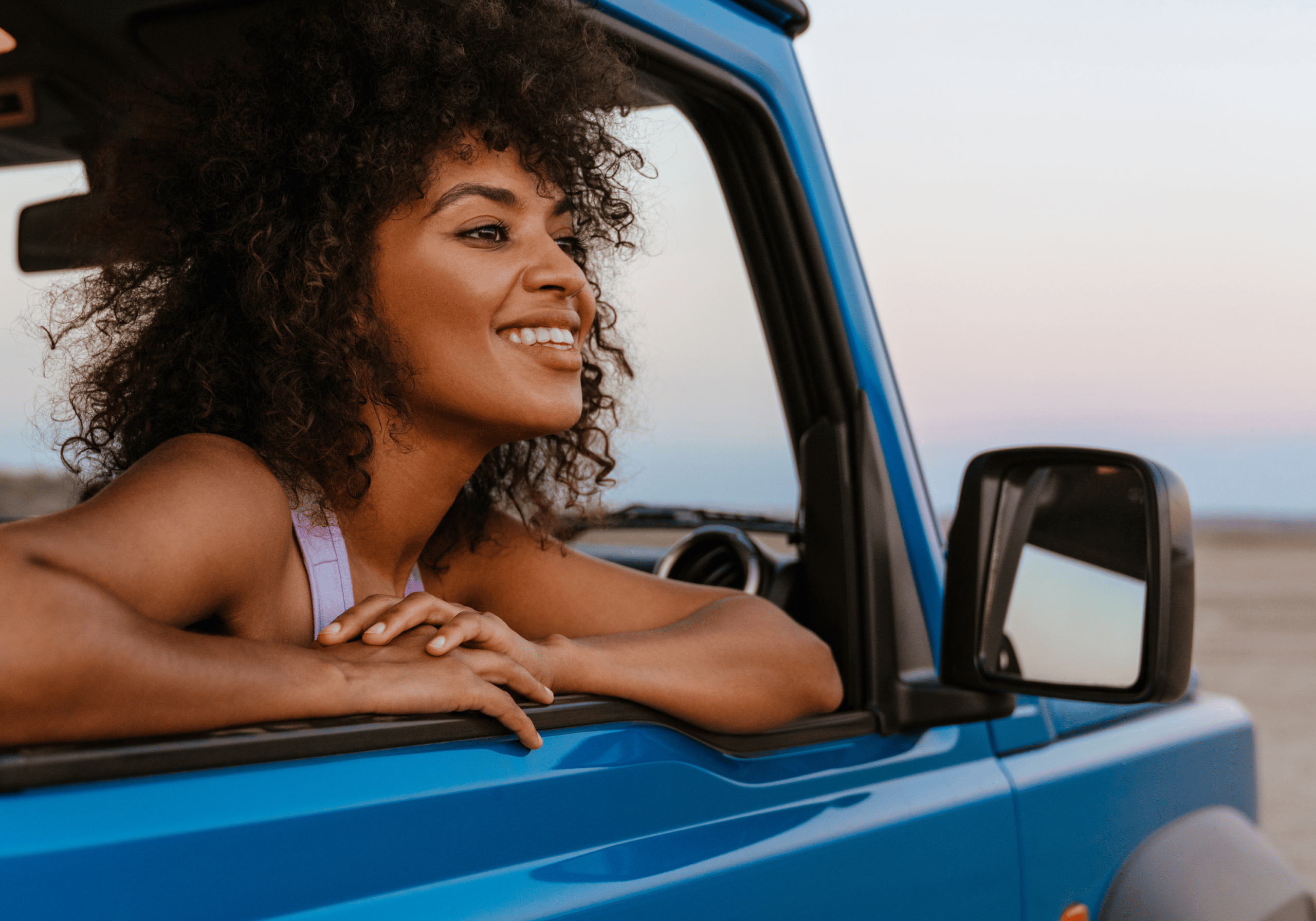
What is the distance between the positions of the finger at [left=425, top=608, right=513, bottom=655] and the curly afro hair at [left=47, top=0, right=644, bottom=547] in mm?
335

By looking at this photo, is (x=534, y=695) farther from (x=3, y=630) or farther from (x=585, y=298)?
(x=585, y=298)

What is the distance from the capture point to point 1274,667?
12.3m

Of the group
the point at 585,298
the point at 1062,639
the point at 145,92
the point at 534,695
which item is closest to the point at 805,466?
the point at 585,298

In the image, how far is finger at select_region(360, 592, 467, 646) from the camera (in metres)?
1.24

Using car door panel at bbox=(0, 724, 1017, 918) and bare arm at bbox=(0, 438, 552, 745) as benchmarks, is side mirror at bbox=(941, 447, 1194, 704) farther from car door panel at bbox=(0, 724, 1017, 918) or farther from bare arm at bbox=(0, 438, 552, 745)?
bare arm at bbox=(0, 438, 552, 745)

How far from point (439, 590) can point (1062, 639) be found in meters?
1.08

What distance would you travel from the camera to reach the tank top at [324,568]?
1.45 meters

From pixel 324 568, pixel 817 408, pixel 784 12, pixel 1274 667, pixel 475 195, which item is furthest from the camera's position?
pixel 1274 667

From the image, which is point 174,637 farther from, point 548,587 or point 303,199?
point 548,587

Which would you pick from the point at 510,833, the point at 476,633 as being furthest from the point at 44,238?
the point at 510,833

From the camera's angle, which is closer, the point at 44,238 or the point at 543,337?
the point at 543,337

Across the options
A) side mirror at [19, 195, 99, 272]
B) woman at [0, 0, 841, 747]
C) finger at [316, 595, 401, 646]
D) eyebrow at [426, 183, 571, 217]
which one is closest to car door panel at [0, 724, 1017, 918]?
woman at [0, 0, 841, 747]

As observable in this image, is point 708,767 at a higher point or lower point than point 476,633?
lower

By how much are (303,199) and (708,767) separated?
93 centimetres
